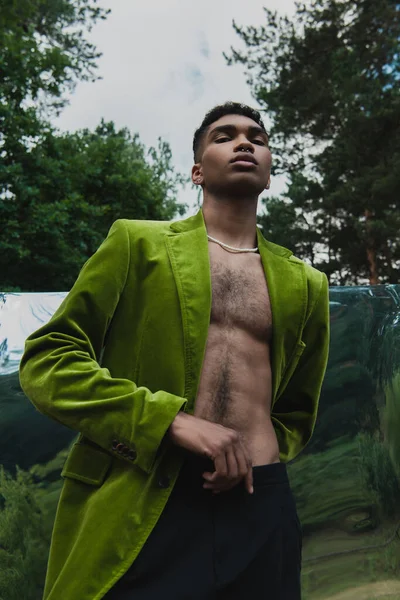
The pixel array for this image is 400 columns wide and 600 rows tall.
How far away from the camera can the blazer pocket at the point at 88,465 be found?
1.61 m

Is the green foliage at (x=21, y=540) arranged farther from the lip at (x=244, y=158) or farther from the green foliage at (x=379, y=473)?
the lip at (x=244, y=158)

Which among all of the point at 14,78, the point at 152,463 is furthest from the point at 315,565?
the point at 14,78

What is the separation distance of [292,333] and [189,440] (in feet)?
1.84

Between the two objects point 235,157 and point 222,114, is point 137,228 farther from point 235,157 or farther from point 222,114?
point 222,114

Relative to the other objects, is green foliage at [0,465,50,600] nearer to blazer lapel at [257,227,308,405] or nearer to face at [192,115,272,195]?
blazer lapel at [257,227,308,405]

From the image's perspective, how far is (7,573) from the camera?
2.76 meters

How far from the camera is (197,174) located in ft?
6.95

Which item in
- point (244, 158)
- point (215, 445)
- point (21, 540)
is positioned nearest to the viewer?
point (215, 445)

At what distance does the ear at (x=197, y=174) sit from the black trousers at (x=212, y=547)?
91cm

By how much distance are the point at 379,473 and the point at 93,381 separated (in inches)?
76.0

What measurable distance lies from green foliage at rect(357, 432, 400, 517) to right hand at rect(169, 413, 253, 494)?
1675mm

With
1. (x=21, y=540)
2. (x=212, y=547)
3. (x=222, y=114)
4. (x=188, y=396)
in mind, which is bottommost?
(x=21, y=540)

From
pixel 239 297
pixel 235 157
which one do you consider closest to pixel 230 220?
pixel 235 157

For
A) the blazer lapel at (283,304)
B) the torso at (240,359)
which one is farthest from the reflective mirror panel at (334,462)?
the torso at (240,359)
